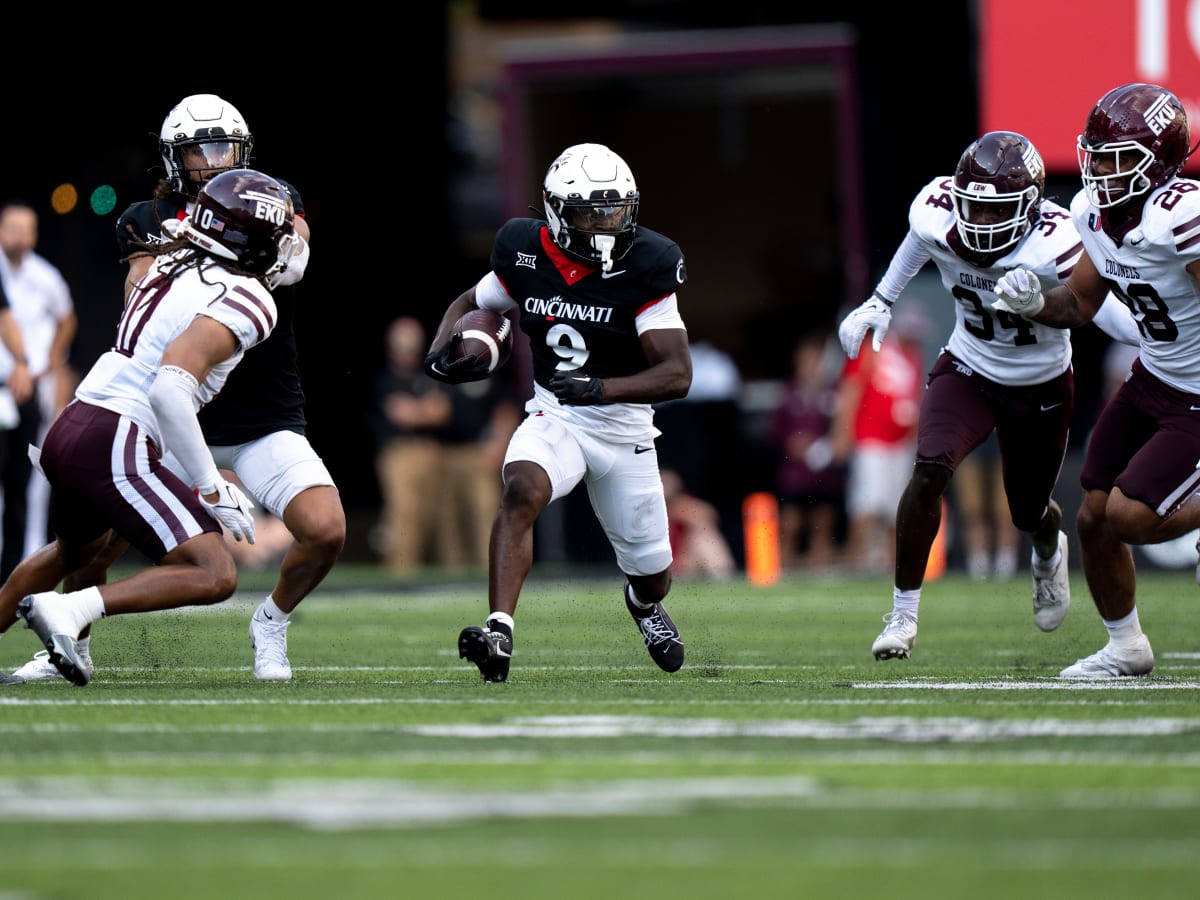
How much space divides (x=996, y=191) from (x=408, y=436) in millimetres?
7871

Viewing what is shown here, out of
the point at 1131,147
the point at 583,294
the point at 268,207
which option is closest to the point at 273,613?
the point at 268,207

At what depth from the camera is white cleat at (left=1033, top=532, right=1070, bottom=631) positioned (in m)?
7.75

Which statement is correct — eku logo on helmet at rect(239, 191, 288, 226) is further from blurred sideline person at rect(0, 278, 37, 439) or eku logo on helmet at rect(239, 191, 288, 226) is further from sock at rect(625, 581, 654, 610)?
blurred sideline person at rect(0, 278, 37, 439)

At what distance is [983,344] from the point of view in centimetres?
718

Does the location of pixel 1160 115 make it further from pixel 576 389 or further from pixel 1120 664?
pixel 576 389

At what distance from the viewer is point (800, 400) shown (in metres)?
14.4

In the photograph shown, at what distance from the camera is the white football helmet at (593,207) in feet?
21.8

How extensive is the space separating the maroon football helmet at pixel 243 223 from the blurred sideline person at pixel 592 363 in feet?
2.90

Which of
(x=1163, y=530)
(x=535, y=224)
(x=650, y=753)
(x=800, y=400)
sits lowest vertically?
(x=800, y=400)

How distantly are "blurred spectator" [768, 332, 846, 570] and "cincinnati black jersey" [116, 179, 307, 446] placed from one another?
7.83 meters

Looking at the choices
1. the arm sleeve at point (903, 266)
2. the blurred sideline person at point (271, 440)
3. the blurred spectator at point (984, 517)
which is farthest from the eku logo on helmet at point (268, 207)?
the blurred spectator at point (984, 517)

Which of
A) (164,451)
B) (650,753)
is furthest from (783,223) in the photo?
(650,753)

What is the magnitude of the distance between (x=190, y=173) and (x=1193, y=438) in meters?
3.30

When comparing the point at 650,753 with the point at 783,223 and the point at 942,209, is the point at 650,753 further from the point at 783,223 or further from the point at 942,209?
the point at 783,223
